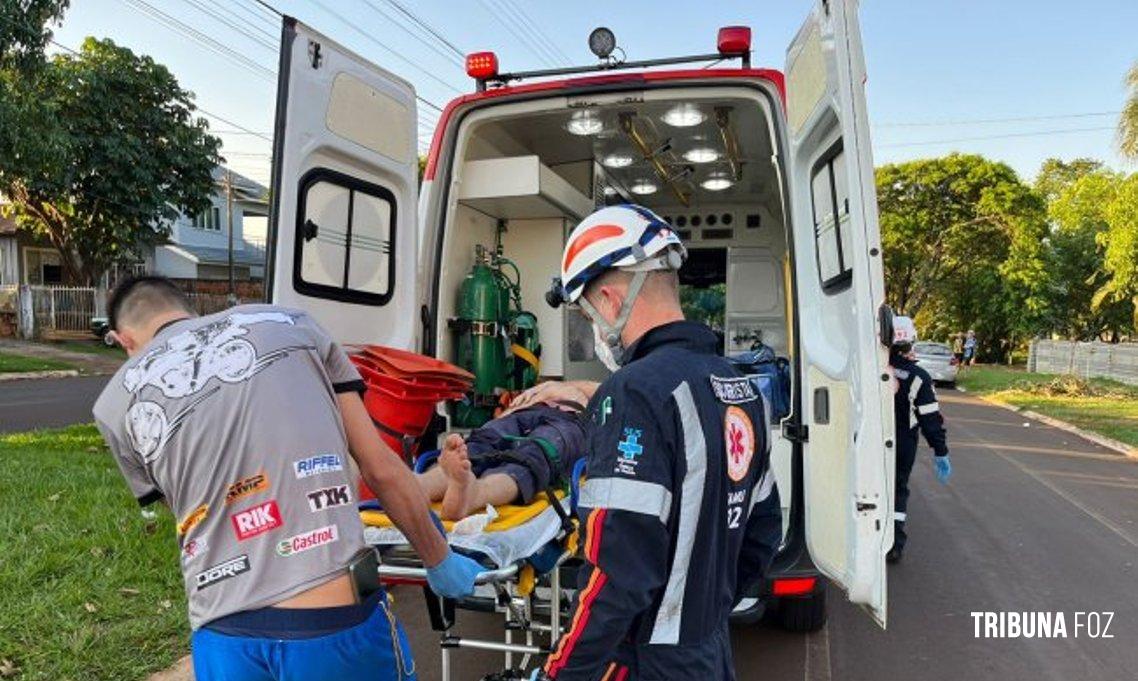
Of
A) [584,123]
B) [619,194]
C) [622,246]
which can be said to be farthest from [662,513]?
[619,194]

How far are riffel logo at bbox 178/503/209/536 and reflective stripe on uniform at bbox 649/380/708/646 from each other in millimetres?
968

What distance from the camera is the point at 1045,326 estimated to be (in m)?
29.0

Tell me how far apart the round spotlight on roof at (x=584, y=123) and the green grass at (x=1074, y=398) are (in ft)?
33.5

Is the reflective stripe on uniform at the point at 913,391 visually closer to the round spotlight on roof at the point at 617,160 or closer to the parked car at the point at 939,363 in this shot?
the round spotlight on roof at the point at 617,160

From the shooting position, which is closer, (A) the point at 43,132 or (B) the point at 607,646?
(B) the point at 607,646

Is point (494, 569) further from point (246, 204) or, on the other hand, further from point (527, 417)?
point (246, 204)

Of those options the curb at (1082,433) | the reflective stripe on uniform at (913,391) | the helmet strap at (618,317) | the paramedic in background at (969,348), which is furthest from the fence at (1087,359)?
the helmet strap at (618,317)

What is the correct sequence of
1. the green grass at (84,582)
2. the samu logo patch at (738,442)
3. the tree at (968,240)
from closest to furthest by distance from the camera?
the samu logo patch at (738,442)
the green grass at (84,582)
the tree at (968,240)

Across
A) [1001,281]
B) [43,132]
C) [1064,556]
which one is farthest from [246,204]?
[1064,556]

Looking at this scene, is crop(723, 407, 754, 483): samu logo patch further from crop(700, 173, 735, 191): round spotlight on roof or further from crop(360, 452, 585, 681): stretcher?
crop(700, 173, 735, 191): round spotlight on roof

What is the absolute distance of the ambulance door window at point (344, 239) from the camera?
3387 millimetres

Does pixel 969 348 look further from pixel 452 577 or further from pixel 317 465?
pixel 317 465

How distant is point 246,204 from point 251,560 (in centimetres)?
4051

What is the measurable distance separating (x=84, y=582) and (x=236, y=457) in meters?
3.19
